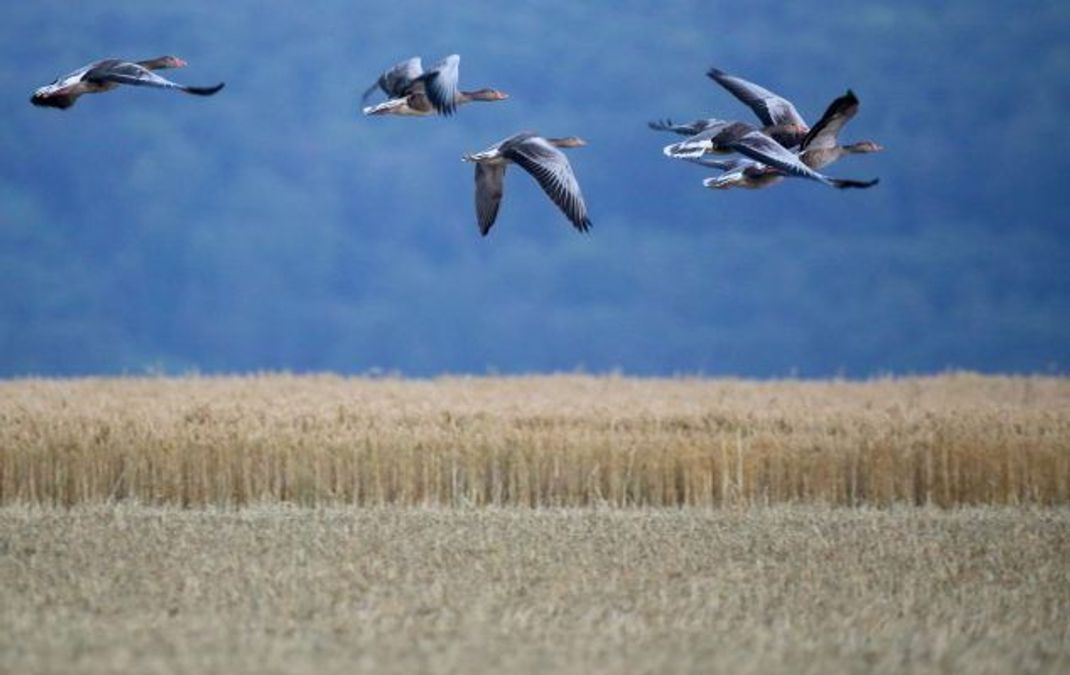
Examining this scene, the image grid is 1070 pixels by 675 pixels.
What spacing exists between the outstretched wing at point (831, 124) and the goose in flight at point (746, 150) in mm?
241

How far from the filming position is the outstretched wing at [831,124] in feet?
39.9

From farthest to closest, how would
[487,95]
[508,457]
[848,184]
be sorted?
1. [508,457]
2. [487,95]
3. [848,184]

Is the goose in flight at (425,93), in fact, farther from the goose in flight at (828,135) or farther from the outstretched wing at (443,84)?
the goose in flight at (828,135)

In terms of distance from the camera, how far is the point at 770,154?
1206 cm

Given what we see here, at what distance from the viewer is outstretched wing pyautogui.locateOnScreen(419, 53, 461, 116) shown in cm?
1266

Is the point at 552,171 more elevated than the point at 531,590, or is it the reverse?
the point at 552,171

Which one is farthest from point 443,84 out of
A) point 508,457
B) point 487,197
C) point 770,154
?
point 508,457

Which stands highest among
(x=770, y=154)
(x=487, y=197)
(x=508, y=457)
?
(x=770, y=154)

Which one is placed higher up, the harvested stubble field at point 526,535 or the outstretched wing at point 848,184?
the outstretched wing at point 848,184

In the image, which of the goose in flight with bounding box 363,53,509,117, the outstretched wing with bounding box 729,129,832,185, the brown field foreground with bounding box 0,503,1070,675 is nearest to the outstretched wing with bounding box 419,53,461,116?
the goose in flight with bounding box 363,53,509,117

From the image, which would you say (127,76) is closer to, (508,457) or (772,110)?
(772,110)

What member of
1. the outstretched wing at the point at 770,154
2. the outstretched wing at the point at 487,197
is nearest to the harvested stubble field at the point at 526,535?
the outstretched wing at the point at 487,197

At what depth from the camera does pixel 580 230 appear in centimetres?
1259

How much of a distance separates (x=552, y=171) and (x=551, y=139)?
4.38 feet
